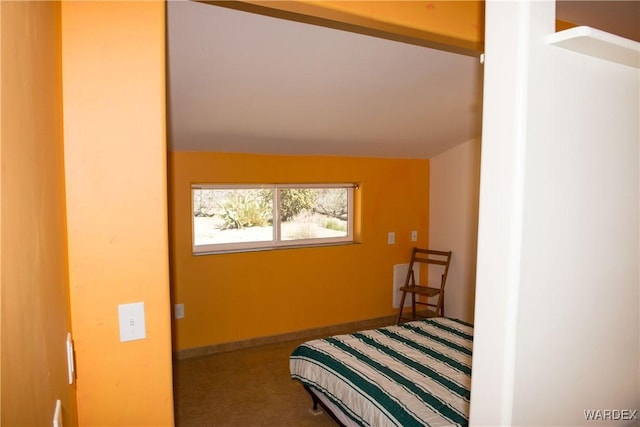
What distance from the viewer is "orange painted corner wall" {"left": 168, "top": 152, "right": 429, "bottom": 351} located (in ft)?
11.7

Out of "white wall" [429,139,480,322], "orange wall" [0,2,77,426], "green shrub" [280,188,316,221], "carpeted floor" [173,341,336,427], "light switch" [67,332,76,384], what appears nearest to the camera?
"orange wall" [0,2,77,426]

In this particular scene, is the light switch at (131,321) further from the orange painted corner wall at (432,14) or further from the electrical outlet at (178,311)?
the electrical outlet at (178,311)

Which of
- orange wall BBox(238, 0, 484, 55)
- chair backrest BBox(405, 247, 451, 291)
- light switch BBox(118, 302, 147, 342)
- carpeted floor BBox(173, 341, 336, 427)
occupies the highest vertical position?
orange wall BBox(238, 0, 484, 55)

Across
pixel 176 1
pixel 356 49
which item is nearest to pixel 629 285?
pixel 356 49

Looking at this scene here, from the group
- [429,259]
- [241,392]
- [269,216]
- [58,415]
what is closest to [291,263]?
[269,216]

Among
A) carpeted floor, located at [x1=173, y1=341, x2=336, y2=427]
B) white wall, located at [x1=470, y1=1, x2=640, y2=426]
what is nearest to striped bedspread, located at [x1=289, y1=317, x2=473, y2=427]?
carpeted floor, located at [x1=173, y1=341, x2=336, y2=427]

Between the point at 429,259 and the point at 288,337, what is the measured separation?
5.69 feet

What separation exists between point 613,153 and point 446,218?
353cm

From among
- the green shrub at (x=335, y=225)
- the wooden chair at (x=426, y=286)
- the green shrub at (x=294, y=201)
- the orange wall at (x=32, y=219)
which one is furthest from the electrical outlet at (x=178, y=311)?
the orange wall at (x=32, y=219)

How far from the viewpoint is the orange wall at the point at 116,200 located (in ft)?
3.62

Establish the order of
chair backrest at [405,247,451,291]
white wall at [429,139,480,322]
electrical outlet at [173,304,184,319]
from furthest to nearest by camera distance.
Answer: chair backrest at [405,247,451,291]
white wall at [429,139,480,322]
electrical outlet at [173,304,184,319]

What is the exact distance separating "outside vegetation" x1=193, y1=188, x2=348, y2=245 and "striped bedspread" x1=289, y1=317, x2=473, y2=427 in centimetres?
145

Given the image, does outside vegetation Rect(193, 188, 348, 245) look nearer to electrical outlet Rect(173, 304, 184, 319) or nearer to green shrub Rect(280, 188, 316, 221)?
green shrub Rect(280, 188, 316, 221)

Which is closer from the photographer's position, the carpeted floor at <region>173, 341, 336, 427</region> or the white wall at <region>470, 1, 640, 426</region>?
the white wall at <region>470, 1, 640, 426</region>
